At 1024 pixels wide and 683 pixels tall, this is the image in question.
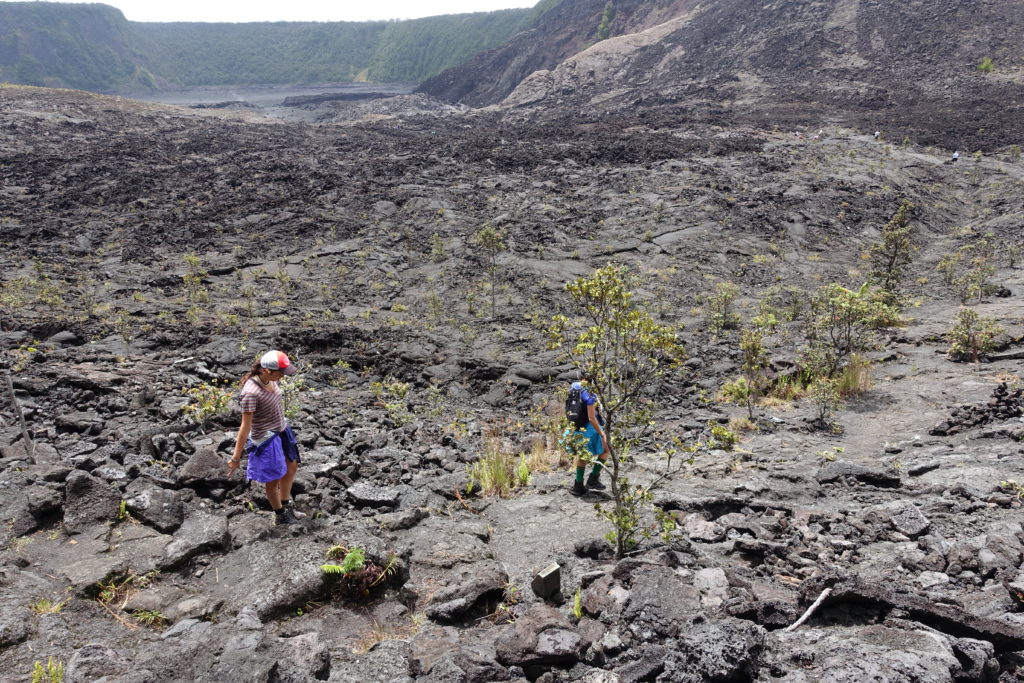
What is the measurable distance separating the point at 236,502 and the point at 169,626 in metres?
1.37

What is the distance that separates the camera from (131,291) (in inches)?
464

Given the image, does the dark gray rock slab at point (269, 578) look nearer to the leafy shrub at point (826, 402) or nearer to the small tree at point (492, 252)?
the leafy shrub at point (826, 402)

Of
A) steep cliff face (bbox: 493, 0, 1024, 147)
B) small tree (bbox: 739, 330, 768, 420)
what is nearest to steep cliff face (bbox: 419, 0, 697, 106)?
steep cliff face (bbox: 493, 0, 1024, 147)

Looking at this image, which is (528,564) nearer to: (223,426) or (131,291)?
(223,426)

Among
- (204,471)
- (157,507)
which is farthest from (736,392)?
(157,507)

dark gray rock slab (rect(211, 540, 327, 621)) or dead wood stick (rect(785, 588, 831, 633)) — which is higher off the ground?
dead wood stick (rect(785, 588, 831, 633))

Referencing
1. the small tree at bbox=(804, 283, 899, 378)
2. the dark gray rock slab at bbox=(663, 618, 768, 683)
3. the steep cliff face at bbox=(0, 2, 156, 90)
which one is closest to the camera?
the dark gray rock slab at bbox=(663, 618, 768, 683)

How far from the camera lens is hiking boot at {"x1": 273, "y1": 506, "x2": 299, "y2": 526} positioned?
14.7 feet

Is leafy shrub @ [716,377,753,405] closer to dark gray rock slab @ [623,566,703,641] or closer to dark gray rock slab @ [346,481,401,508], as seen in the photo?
dark gray rock slab @ [623,566,703,641]

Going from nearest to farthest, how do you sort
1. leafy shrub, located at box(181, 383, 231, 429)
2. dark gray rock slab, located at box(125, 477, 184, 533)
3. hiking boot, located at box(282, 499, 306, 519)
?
dark gray rock slab, located at box(125, 477, 184, 533) → hiking boot, located at box(282, 499, 306, 519) → leafy shrub, located at box(181, 383, 231, 429)

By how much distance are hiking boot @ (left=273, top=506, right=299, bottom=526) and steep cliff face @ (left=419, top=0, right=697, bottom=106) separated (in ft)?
177

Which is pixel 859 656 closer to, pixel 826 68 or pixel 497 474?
pixel 497 474

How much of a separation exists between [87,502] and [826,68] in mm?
41871

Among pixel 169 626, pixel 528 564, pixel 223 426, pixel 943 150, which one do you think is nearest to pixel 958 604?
Result: pixel 528 564
